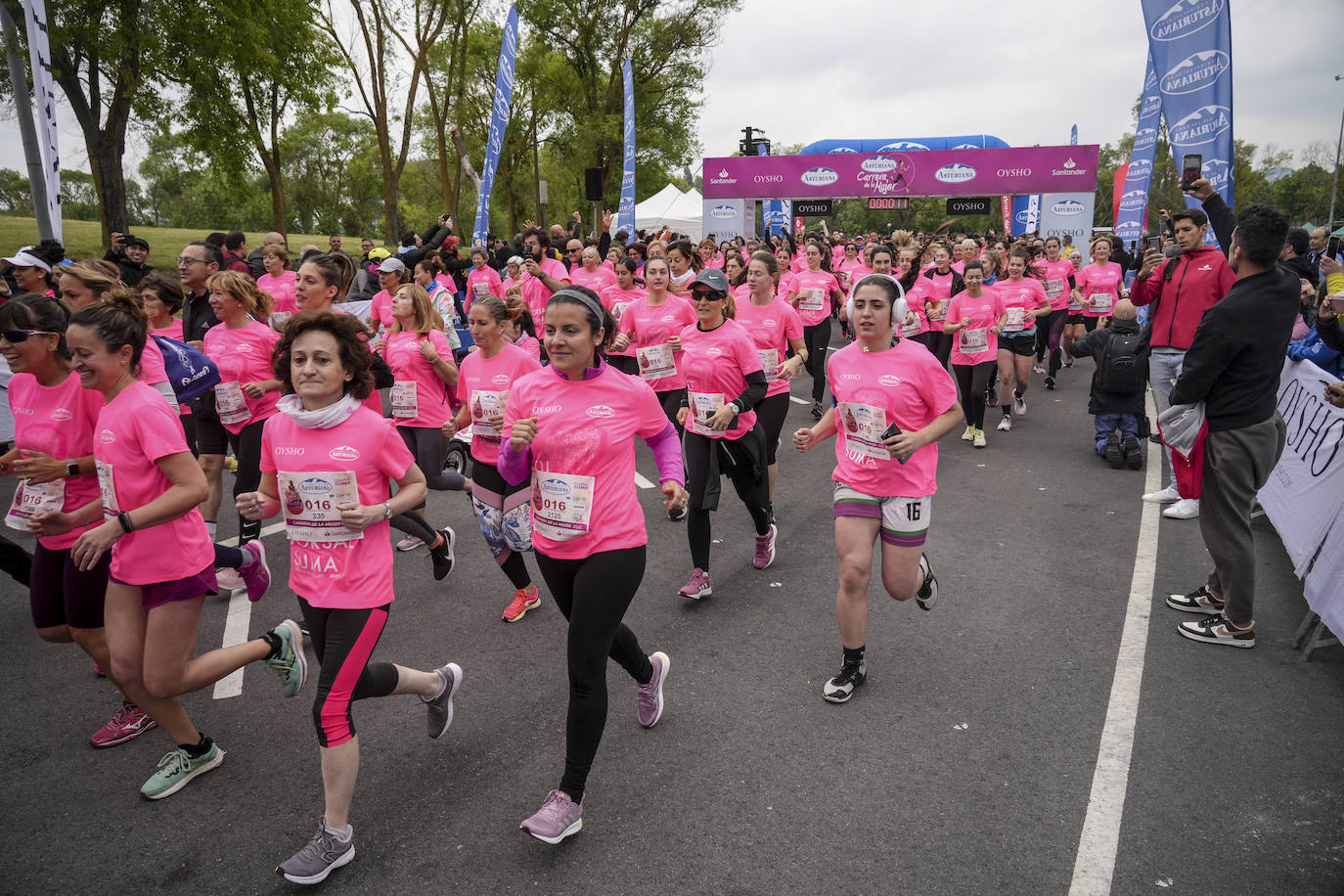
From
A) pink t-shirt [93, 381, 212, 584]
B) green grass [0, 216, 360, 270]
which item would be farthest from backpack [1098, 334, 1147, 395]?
green grass [0, 216, 360, 270]

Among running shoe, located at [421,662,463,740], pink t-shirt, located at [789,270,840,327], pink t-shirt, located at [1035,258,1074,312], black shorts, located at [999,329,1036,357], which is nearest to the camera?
running shoe, located at [421,662,463,740]

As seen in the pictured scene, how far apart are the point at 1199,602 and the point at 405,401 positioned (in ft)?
18.0

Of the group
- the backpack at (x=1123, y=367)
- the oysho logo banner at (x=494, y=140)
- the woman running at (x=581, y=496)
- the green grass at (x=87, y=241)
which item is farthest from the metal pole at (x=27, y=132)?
the backpack at (x=1123, y=367)

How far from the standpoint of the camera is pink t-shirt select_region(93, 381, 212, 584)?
308cm

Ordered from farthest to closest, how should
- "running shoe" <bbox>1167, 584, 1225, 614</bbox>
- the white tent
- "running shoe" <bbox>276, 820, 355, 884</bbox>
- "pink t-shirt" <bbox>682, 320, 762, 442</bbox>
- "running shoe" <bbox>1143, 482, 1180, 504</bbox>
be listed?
1. the white tent
2. "running shoe" <bbox>1143, 482, 1180, 504</bbox>
3. "pink t-shirt" <bbox>682, 320, 762, 442</bbox>
4. "running shoe" <bbox>1167, 584, 1225, 614</bbox>
5. "running shoe" <bbox>276, 820, 355, 884</bbox>

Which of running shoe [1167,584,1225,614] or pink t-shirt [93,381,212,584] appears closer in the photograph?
pink t-shirt [93,381,212,584]

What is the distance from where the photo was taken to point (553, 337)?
3100mm

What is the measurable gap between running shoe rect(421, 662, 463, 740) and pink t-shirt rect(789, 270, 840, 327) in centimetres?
798

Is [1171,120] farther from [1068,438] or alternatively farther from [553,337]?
[553,337]

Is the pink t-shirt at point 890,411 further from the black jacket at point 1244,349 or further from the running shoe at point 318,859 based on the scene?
the running shoe at point 318,859

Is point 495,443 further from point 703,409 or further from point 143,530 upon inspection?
point 143,530

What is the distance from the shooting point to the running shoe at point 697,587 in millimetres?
5242

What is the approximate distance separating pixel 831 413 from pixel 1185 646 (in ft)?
8.14

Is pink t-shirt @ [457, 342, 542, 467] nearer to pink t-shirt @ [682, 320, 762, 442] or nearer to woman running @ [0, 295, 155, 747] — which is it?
pink t-shirt @ [682, 320, 762, 442]
